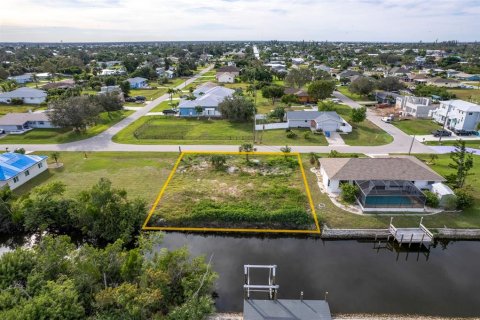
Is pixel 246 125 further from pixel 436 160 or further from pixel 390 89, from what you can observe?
pixel 390 89

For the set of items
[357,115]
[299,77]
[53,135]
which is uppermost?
[299,77]

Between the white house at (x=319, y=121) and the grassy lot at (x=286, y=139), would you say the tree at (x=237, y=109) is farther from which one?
the white house at (x=319, y=121)

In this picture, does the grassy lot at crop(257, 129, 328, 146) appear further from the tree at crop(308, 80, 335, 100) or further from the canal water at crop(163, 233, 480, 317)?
the canal water at crop(163, 233, 480, 317)

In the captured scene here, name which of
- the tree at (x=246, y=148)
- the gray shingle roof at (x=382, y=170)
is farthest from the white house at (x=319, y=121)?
the gray shingle roof at (x=382, y=170)

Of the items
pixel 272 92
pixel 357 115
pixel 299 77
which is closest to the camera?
pixel 357 115

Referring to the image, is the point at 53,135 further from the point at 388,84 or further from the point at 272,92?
the point at 388,84

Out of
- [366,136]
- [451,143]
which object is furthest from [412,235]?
[451,143]
